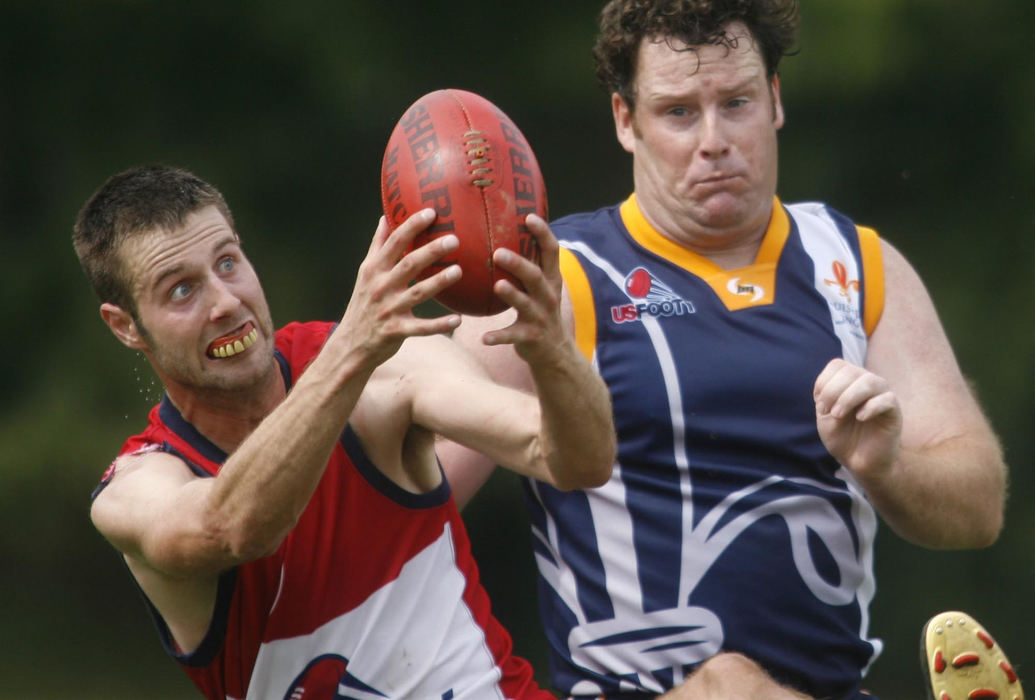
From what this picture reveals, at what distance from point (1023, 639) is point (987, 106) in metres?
1.99

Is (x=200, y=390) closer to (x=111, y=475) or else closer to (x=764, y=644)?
(x=111, y=475)

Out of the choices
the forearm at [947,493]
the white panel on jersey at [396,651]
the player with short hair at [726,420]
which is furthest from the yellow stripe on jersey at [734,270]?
the white panel on jersey at [396,651]

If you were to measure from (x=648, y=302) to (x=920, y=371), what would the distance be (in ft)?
2.06

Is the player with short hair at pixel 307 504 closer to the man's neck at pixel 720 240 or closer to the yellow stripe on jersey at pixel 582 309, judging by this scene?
the yellow stripe on jersey at pixel 582 309

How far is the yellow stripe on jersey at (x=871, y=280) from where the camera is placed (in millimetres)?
3412

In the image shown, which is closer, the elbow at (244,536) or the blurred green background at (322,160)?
the elbow at (244,536)

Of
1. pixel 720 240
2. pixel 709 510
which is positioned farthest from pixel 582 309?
pixel 709 510

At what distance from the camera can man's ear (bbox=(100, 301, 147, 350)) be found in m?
3.24

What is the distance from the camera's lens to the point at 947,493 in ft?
10.6

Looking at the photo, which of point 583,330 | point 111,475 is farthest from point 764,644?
point 111,475

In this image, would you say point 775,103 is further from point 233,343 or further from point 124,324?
point 124,324

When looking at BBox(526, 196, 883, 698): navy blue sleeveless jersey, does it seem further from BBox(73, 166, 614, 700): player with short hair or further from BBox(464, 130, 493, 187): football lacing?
BBox(464, 130, 493, 187): football lacing

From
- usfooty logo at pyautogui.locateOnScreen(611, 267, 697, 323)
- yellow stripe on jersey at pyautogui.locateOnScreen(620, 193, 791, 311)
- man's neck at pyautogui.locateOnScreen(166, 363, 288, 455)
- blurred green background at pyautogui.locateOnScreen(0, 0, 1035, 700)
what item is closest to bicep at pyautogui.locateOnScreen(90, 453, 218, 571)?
man's neck at pyautogui.locateOnScreen(166, 363, 288, 455)

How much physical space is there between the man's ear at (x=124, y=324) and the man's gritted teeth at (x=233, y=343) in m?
0.22
